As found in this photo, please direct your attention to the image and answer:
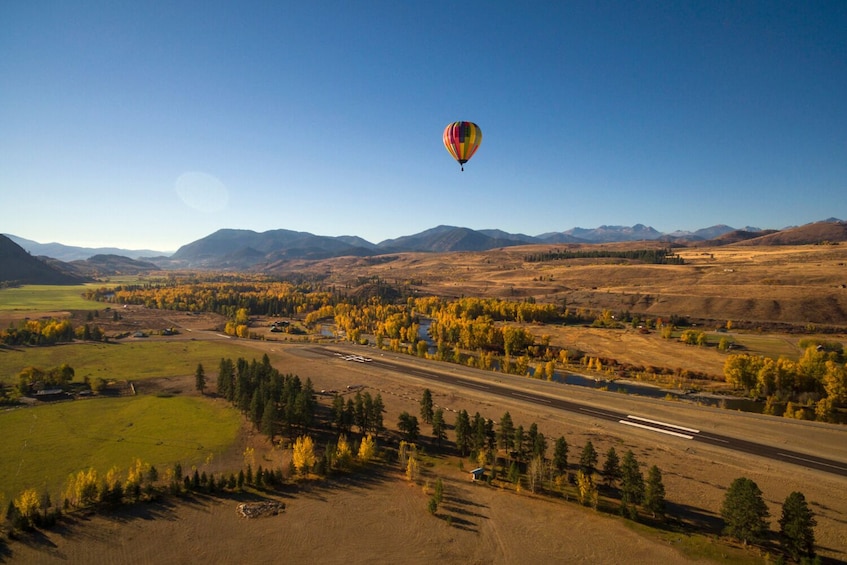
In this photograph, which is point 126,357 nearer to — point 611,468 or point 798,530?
point 611,468

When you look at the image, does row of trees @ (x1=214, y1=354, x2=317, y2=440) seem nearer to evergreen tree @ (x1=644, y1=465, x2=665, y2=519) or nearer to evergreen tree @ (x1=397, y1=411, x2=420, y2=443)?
evergreen tree @ (x1=397, y1=411, x2=420, y2=443)

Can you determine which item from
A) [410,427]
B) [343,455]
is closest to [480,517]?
[410,427]

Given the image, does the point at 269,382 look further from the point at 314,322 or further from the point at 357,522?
the point at 314,322

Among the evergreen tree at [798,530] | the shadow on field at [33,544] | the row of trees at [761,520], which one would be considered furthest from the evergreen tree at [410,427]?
the evergreen tree at [798,530]

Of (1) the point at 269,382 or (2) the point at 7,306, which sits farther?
(2) the point at 7,306

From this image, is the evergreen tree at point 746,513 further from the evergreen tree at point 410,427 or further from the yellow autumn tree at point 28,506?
the yellow autumn tree at point 28,506

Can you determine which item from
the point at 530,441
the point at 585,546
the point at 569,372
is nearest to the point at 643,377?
the point at 569,372
